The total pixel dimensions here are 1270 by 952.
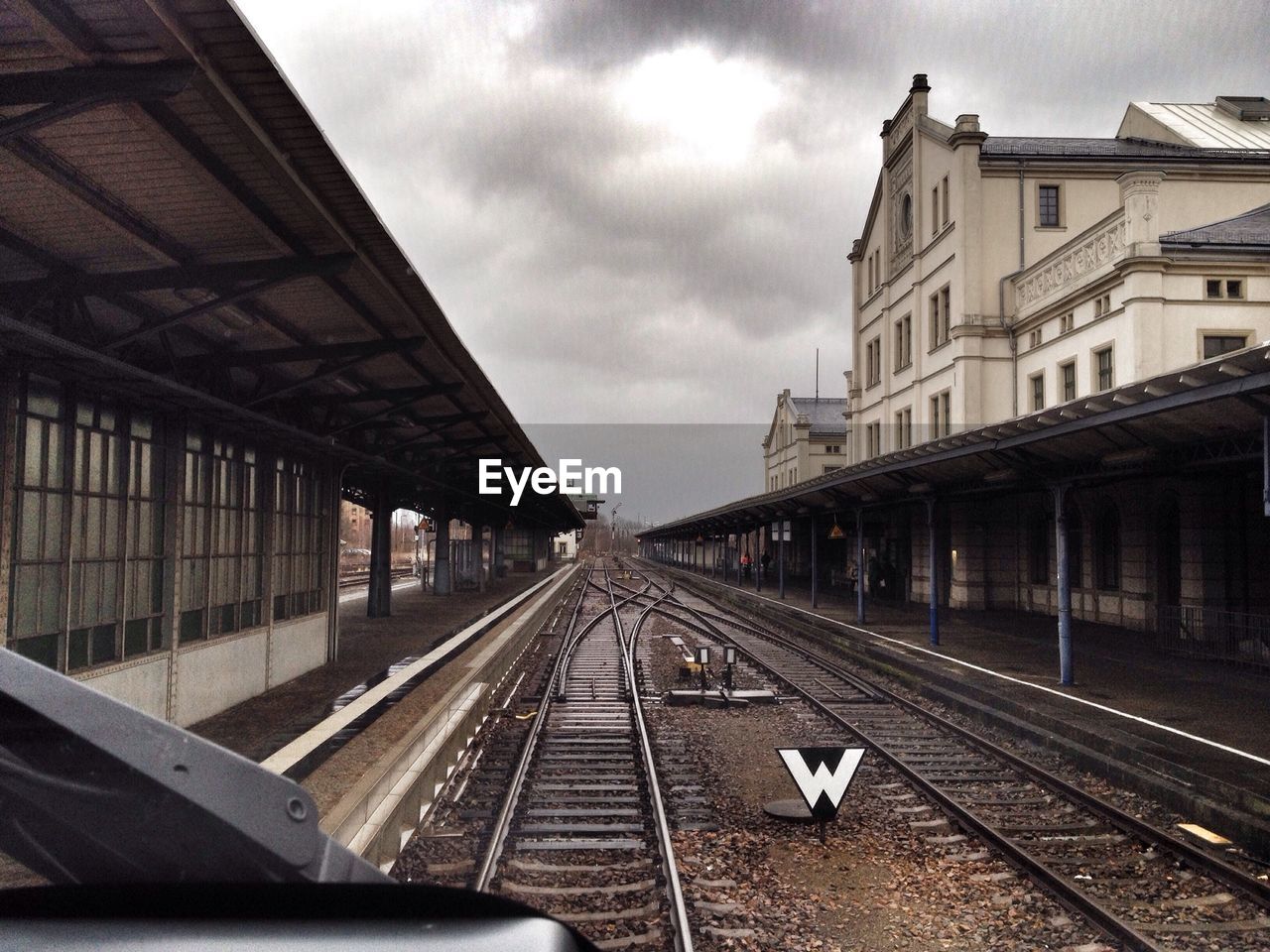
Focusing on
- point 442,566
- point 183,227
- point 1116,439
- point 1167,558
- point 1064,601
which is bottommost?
point 442,566

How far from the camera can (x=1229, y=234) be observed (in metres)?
20.0

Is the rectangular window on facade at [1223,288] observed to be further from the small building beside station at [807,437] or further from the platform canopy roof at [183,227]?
the small building beside station at [807,437]

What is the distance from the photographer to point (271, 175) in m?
5.21

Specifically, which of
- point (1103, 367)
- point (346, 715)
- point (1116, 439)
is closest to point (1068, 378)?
point (1103, 367)

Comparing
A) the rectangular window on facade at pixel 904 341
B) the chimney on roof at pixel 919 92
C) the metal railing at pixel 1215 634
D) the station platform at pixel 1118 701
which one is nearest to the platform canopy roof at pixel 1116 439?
the station platform at pixel 1118 701

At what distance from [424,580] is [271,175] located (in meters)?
36.3

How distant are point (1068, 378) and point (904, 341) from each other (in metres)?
10.4

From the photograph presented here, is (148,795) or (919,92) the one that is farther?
(919,92)

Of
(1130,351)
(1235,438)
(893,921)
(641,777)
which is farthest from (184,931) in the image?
(1130,351)

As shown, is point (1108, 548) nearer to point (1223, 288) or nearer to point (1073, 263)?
point (1223, 288)

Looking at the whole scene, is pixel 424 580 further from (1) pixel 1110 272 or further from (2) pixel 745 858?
(2) pixel 745 858

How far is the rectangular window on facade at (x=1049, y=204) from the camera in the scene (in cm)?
2734

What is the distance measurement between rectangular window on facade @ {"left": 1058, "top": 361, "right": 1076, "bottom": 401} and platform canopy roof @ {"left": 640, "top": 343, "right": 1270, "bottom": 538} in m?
6.92

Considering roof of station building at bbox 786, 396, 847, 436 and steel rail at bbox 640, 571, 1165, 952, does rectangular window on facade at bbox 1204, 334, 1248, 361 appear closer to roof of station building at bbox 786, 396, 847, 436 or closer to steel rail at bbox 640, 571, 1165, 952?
steel rail at bbox 640, 571, 1165, 952
